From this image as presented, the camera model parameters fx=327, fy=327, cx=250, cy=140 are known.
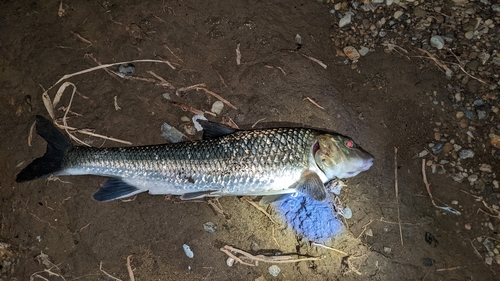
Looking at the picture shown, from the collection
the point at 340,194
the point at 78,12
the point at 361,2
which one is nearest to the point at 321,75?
the point at 361,2

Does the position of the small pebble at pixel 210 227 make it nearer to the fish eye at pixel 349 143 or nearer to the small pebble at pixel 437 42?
the fish eye at pixel 349 143

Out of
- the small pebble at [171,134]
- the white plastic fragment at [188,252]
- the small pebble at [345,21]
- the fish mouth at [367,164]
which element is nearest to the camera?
the fish mouth at [367,164]

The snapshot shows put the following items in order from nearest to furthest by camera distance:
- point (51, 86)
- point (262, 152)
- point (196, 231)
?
1. point (262, 152)
2. point (196, 231)
3. point (51, 86)

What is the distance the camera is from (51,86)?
4.63 meters

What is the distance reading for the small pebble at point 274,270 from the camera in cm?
412

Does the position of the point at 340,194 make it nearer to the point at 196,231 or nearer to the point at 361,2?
the point at 196,231

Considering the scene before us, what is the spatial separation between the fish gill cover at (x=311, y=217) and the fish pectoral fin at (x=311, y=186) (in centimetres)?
40

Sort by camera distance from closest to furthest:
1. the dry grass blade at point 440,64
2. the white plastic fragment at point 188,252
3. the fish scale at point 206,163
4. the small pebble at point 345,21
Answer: the fish scale at point 206,163, the white plastic fragment at point 188,252, the dry grass blade at point 440,64, the small pebble at point 345,21

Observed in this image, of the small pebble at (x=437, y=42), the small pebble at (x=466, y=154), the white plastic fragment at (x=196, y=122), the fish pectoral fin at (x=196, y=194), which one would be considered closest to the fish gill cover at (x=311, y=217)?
the fish pectoral fin at (x=196, y=194)

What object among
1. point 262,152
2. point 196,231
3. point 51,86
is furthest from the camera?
point 51,86

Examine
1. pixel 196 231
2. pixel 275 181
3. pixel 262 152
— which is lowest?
pixel 196 231

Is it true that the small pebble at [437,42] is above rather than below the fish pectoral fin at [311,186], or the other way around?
above

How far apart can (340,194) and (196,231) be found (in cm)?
197

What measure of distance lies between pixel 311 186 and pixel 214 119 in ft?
5.32
